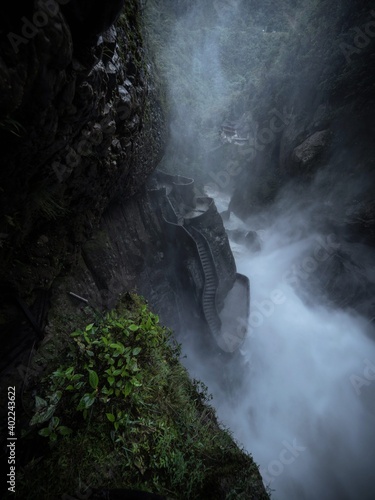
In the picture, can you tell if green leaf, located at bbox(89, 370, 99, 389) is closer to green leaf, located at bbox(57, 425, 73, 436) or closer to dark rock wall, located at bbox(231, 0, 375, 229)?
green leaf, located at bbox(57, 425, 73, 436)

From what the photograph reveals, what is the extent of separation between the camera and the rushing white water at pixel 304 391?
13852 mm

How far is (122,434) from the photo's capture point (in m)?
3.30

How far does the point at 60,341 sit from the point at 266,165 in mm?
26203

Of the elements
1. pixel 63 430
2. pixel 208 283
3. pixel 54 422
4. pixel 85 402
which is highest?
pixel 208 283

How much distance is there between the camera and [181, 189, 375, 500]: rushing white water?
13.9m

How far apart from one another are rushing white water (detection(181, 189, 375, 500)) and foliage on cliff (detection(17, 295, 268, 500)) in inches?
478

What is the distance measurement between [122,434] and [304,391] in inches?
696

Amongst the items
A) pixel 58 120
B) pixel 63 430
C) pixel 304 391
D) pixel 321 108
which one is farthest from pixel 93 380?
pixel 321 108

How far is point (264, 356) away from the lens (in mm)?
17828

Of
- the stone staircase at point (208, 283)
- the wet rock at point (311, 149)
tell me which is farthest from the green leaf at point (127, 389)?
the wet rock at point (311, 149)

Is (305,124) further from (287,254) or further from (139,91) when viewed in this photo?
(139,91)

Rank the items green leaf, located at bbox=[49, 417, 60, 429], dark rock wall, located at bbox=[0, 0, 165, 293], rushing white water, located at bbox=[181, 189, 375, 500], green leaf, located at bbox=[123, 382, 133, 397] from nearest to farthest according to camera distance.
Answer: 1. dark rock wall, located at bbox=[0, 0, 165, 293]
2. green leaf, located at bbox=[49, 417, 60, 429]
3. green leaf, located at bbox=[123, 382, 133, 397]
4. rushing white water, located at bbox=[181, 189, 375, 500]

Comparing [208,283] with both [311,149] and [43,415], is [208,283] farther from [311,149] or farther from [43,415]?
[311,149]

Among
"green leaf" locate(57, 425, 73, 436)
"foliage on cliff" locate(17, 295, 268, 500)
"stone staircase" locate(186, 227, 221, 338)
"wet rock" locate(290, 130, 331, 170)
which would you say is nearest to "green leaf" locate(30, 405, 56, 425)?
"foliage on cliff" locate(17, 295, 268, 500)
